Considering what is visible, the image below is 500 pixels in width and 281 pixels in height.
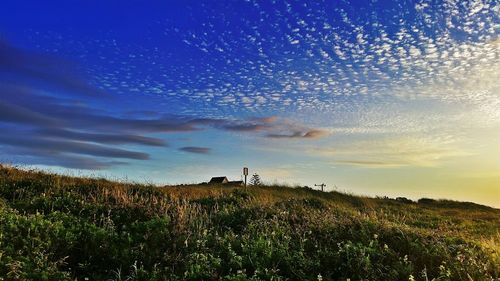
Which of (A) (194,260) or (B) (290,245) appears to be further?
(B) (290,245)

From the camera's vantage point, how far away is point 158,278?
902cm

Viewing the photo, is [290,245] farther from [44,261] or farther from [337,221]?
[44,261]

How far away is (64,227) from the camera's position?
1130 centimetres

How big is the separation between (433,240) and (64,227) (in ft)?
30.6

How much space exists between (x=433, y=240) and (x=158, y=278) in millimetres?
7138

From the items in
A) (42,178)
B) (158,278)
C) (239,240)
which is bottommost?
(158,278)

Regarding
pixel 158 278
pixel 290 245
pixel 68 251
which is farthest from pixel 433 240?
pixel 68 251

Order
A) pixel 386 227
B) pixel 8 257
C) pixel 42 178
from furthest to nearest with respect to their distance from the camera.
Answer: pixel 42 178 → pixel 386 227 → pixel 8 257

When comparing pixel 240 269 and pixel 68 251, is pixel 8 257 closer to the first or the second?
pixel 68 251

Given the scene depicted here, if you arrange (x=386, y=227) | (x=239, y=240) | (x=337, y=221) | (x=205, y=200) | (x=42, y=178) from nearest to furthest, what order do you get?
(x=239, y=240), (x=386, y=227), (x=337, y=221), (x=205, y=200), (x=42, y=178)

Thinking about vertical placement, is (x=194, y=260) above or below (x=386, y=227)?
below

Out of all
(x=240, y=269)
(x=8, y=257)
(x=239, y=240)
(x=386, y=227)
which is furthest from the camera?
(x=386, y=227)

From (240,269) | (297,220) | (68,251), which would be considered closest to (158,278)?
(240,269)

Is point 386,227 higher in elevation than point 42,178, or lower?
lower
